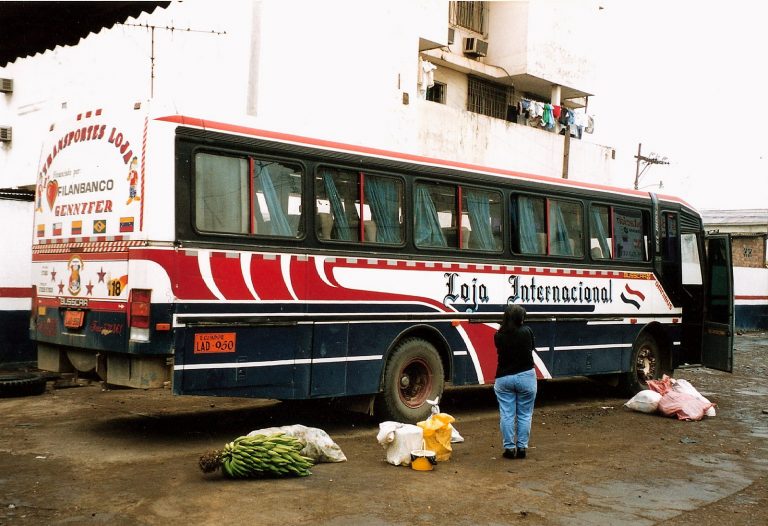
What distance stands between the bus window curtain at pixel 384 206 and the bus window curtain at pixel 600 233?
3.84 metres

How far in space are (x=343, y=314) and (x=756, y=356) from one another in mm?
15911

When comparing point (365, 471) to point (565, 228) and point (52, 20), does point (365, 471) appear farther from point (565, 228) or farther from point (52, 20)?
point (565, 228)

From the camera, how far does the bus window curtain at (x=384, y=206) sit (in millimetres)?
9648

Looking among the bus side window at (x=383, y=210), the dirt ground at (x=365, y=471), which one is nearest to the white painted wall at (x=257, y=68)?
the bus side window at (x=383, y=210)

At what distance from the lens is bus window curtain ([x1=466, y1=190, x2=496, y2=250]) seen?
10.7 metres

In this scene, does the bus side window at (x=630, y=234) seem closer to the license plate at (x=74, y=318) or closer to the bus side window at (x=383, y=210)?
the bus side window at (x=383, y=210)

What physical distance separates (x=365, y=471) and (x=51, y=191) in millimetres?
4661

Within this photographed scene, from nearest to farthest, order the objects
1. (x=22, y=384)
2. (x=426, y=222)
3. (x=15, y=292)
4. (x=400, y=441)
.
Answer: (x=400, y=441)
(x=426, y=222)
(x=22, y=384)
(x=15, y=292)

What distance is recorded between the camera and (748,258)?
144ft

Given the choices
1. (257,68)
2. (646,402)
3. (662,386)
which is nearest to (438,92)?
(257,68)

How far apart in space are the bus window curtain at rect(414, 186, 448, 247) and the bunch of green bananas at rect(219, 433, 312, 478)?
359cm

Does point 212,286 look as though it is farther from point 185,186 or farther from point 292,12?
point 292,12

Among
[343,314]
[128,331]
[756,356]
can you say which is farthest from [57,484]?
[756,356]

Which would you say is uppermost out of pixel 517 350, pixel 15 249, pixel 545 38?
pixel 545 38
